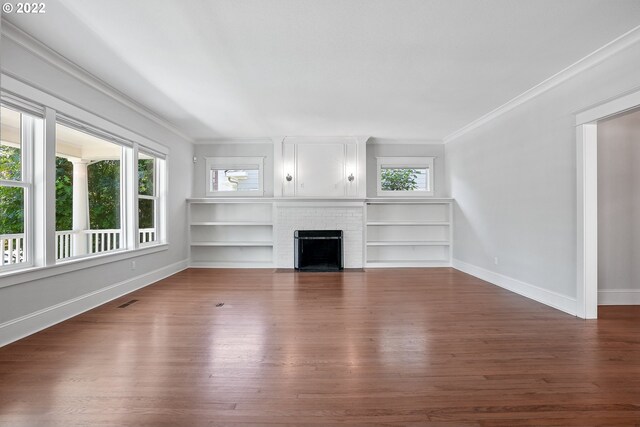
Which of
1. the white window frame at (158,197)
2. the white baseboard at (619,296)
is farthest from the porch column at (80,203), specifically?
the white baseboard at (619,296)

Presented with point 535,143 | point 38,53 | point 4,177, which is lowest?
point 4,177

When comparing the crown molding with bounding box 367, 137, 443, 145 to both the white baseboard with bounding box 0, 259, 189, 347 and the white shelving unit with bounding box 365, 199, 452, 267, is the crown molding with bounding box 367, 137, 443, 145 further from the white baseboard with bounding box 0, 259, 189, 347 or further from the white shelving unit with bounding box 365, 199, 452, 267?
the white baseboard with bounding box 0, 259, 189, 347

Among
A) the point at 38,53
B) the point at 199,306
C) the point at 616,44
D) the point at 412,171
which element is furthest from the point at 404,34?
the point at 412,171

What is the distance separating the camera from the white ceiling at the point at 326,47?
7.48 ft

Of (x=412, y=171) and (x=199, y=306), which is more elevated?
(x=412, y=171)

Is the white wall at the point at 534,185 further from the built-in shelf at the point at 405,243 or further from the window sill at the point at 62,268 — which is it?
the window sill at the point at 62,268

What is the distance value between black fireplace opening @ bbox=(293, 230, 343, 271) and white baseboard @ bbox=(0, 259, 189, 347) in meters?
2.59

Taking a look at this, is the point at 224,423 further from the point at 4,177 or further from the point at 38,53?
the point at 38,53

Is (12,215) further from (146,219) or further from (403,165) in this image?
(403,165)

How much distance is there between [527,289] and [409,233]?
2.68 metres

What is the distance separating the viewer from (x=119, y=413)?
164 cm

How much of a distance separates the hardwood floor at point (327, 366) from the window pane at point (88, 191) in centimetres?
144

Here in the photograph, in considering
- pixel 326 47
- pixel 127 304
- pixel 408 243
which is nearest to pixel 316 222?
pixel 408 243

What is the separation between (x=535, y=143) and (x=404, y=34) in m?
2.47
